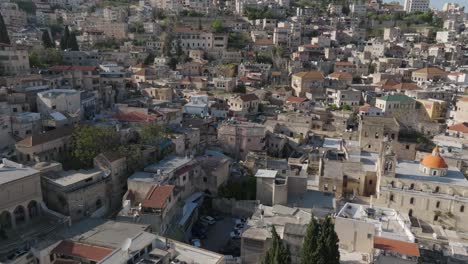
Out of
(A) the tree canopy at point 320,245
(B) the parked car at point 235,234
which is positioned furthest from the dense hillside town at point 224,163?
(B) the parked car at point 235,234

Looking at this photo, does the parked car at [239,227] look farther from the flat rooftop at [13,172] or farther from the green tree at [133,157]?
the flat rooftop at [13,172]

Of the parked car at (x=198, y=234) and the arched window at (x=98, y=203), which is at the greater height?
the arched window at (x=98, y=203)

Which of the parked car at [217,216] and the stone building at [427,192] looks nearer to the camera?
the stone building at [427,192]

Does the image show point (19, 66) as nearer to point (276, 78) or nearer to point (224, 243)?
point (224, 243)

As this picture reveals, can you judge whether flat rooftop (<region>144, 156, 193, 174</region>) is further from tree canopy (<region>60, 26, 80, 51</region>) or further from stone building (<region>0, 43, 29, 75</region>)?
tree canopy (<region>60, 26, 80, 51</region>)

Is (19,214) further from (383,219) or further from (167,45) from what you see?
(167,45)

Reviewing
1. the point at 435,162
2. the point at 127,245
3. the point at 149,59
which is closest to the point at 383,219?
the point at 435,162

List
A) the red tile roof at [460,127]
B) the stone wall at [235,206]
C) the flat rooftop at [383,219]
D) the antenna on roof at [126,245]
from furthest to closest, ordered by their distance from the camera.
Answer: the red tile roof at [460,127], the stone wall at [235,206], the flat rooftop at [383,219], the antenna on roof at [126,245]
